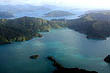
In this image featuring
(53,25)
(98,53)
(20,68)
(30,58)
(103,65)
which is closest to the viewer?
(20,68)

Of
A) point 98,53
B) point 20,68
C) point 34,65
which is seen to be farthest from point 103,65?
point 20,68

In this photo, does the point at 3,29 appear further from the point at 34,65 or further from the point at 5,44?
the point at 34,65

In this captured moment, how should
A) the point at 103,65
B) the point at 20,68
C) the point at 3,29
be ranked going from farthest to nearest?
the point at 3,29, the point at 103,65, the point at 20,68

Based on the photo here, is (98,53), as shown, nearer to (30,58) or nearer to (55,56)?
(55,56)

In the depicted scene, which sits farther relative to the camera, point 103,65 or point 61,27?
point 61,27

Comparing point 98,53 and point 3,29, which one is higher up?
point 3,29

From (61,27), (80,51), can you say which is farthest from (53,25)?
(80,51)
